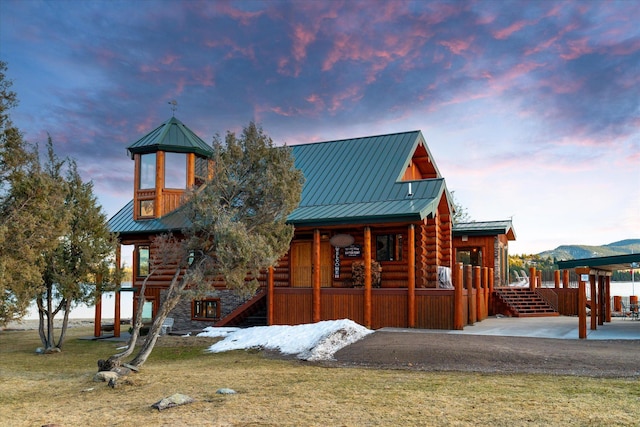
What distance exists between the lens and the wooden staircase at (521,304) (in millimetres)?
23562

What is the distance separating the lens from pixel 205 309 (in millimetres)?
23062

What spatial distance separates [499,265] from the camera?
2739 centimetres

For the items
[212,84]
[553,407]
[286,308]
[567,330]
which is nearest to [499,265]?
[567,330]

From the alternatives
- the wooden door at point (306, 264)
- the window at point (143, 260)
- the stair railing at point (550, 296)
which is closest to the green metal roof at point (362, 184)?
the wooden door at point (306, 264)

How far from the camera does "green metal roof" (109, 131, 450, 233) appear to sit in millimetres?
19047

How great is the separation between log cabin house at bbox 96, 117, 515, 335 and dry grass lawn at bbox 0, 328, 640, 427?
→ 6011mm

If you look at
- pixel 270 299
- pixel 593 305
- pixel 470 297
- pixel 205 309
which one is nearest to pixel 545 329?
pixel 593 305

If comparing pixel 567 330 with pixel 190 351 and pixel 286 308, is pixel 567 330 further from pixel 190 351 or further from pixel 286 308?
pixel 190 351

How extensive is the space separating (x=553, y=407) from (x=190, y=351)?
11547 millimetres

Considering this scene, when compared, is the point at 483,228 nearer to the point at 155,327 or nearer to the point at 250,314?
the point at 250,314

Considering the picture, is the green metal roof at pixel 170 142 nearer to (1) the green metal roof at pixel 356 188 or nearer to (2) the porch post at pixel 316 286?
(1) the green metal roof at pixel 356 188

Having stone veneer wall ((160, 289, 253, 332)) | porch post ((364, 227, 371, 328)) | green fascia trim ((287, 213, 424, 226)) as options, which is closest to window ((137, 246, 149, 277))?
stone veneer wall ((160, 289, 253, 332))

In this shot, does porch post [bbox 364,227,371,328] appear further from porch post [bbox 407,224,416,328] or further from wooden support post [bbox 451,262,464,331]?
wooden support post [bbox 451,262,464,331]

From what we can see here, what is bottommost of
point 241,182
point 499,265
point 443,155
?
point 499,265
